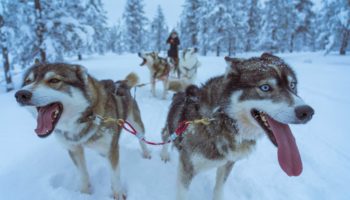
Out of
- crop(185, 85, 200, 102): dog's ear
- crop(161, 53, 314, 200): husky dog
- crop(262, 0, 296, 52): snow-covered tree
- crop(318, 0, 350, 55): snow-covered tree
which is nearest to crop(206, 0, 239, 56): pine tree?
crop(262, 0, 296, 52): snow-covered tree

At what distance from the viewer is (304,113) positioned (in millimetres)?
1431

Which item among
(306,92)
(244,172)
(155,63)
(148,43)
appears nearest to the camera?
(244,172)

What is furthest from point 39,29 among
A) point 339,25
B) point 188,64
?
point 339,25

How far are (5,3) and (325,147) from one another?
32.4ft

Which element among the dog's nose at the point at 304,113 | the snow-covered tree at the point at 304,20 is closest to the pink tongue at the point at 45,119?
the dog's nose at the point at 304,113

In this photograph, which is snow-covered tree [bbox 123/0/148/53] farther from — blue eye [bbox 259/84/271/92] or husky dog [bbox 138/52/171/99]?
blue eye [bbox 259/84/271/92]

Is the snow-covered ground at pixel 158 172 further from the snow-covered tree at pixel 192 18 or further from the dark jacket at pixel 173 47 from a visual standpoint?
the snow-covered tree at pixel 192 18

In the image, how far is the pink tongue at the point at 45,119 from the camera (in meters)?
1.84

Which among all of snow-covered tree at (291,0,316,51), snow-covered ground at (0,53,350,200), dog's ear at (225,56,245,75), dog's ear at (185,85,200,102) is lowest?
snow-covered ground at (0,53,350,200)

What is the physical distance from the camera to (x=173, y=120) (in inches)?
103

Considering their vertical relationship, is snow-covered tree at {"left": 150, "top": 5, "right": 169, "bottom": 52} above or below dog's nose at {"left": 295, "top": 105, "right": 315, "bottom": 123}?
above

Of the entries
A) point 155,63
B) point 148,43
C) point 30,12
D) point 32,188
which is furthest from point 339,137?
point 148,43

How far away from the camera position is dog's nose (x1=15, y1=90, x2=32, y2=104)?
1.74 m

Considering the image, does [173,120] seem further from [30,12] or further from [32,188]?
[30,12]
